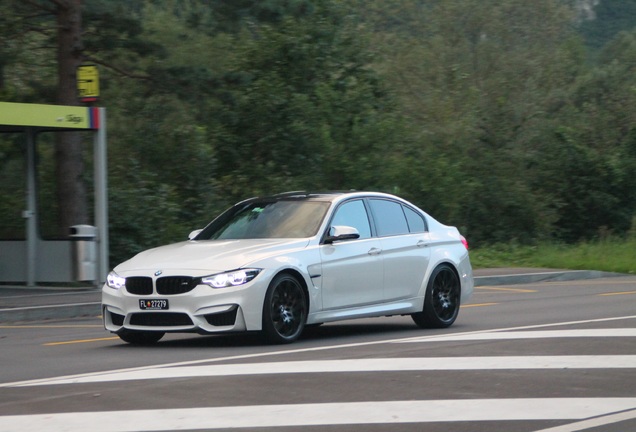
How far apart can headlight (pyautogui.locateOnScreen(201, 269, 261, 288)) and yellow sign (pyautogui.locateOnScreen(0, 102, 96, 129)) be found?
26.2 ft

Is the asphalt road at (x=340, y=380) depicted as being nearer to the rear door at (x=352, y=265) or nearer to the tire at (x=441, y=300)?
the tire at (x=441, y=300)

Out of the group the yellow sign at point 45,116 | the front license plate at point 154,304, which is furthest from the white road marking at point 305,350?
the yellow sign at point 45,116

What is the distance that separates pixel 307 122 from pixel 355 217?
55.9 ft

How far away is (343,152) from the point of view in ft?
95.7

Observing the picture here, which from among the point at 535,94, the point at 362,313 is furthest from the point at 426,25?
the point at 362,313

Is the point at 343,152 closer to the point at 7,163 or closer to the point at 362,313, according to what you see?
the point at 7,163

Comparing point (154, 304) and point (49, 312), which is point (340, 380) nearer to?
point (154, 304)

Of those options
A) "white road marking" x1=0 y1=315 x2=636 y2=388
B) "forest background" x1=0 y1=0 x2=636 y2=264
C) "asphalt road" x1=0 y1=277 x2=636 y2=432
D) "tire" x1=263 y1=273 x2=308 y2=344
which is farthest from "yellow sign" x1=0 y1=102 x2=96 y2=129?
"white road marking" x1=0 y1=315 x2=636 y2=388

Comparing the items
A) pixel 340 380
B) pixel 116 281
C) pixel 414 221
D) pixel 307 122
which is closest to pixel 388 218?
pixel 414 221

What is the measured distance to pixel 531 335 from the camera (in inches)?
452

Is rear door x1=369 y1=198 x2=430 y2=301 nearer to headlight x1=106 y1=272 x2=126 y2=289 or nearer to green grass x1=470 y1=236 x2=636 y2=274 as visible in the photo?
headlight x1=106 y1=272 x2=126 y2=289

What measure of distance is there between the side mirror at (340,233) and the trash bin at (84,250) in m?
7.82

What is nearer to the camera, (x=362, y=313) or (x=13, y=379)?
(x=13, y=379)

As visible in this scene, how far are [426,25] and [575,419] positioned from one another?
1865 inches
